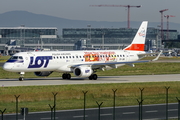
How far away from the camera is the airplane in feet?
176

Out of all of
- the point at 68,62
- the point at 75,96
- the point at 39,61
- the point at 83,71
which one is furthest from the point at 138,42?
the point at 75,96

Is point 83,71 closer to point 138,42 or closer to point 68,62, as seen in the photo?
point 68,62

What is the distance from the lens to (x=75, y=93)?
40.3 meters

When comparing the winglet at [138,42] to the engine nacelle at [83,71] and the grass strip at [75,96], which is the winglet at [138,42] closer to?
the engine nacelle at [83,71]

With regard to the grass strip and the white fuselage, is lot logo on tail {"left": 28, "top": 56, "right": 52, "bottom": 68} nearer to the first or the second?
the white fuselage

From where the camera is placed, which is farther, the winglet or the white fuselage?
the winglet

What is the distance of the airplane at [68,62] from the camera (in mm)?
53719

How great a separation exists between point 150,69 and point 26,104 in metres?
48.2

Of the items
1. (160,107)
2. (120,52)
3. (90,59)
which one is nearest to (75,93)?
(160,107)

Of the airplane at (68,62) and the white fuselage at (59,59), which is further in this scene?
the airplane at (68,62)

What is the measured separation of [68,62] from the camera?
5775 centimetres

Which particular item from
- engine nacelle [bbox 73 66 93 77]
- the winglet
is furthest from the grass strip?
the winglet

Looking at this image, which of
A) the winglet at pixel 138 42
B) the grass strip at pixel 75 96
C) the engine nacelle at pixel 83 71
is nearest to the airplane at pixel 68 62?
the engine nacelle at pixel 83 71

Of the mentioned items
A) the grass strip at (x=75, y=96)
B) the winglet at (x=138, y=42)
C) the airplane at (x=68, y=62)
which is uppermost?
the winglet at (x=138, y=42)
